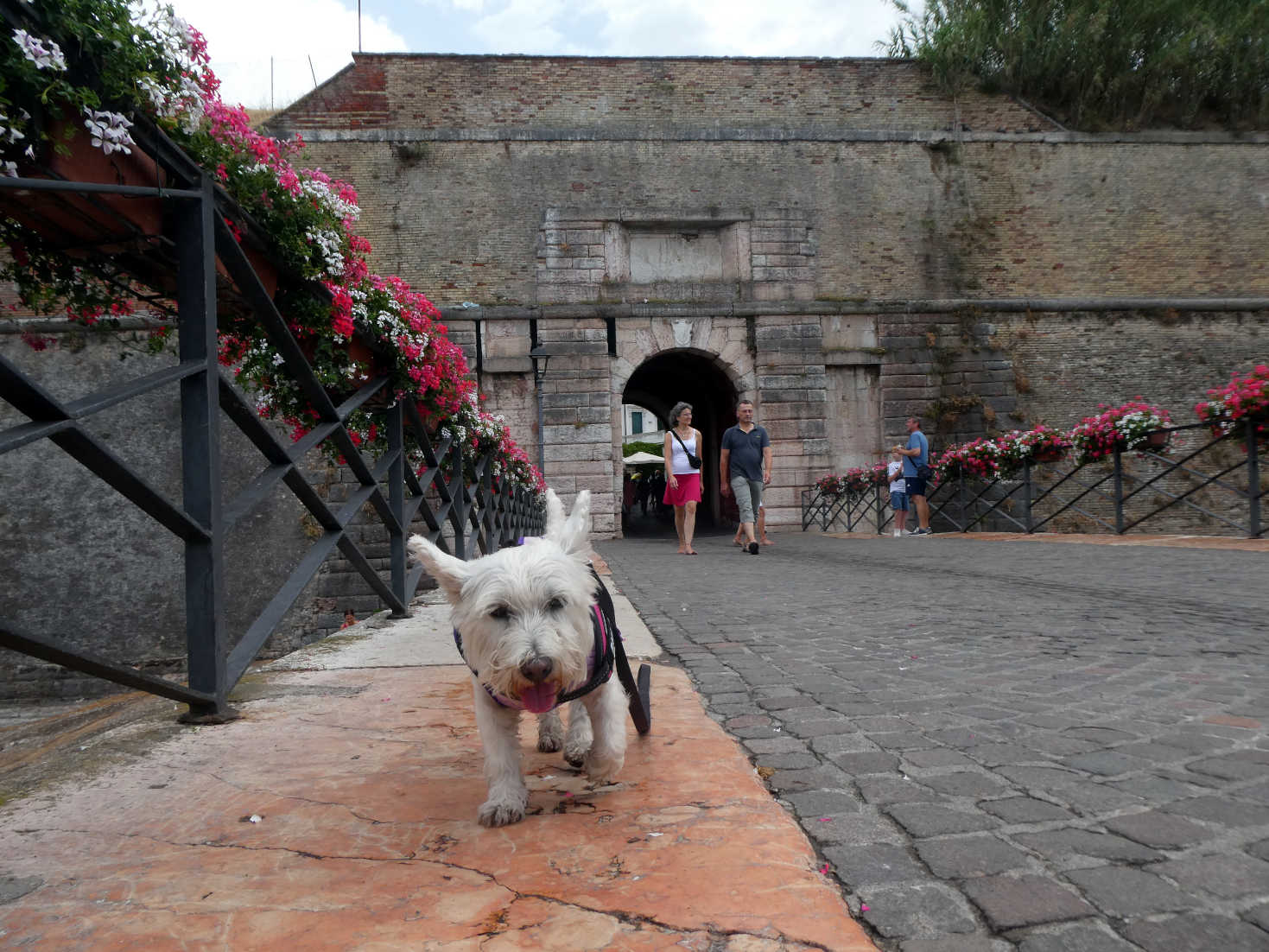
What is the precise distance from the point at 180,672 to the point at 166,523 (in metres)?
11.1

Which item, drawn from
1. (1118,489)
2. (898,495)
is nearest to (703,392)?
(898,495)

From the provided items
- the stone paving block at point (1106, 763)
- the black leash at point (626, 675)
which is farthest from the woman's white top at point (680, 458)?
the stone paving block at point (1106, 763)

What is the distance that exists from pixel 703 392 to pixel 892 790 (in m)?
21.1

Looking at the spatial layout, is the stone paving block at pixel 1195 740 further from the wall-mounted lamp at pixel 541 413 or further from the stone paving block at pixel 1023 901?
the wall-mounted lamp at pixel 541 413

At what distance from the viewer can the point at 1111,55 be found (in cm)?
1867

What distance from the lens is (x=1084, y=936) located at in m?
1.26

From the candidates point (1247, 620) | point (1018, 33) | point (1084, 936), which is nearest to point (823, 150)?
point (1018, 33)

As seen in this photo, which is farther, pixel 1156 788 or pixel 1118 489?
pixel 1118 489

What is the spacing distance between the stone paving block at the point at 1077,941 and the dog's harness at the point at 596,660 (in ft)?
3.25

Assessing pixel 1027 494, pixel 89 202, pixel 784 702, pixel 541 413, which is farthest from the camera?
pixel 541 413

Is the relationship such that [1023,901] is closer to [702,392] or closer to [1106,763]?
[1106,763]

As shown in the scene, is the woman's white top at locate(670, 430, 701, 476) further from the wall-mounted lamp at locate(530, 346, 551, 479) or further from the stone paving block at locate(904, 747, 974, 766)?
the stone paving block at locate(904, 747, 974, 766)

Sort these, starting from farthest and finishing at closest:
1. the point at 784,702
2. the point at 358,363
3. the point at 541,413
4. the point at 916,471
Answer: the point at 541,413
the point at 916,471
the point at 358,363
the point at 784,702

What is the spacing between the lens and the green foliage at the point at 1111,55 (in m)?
18.2
